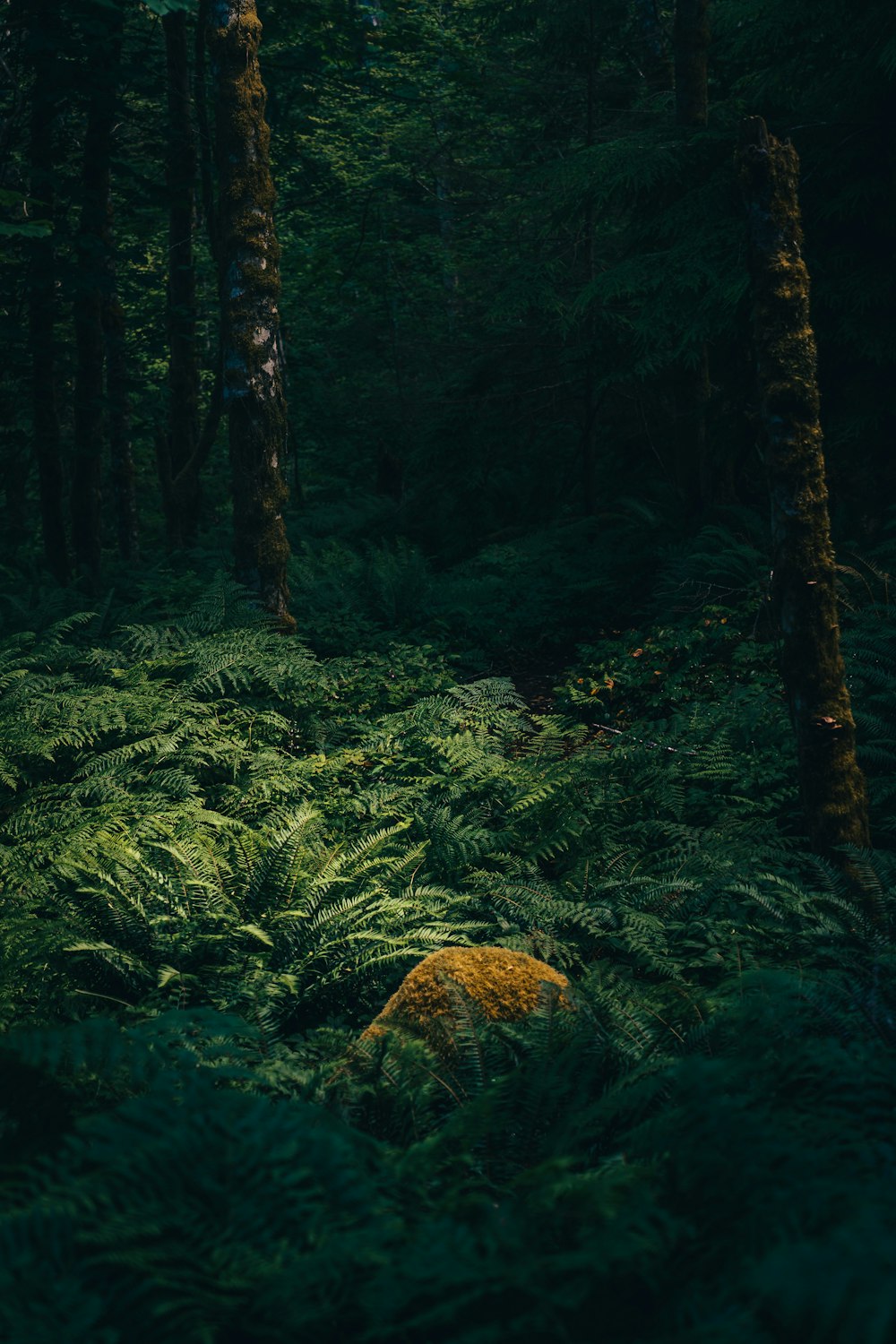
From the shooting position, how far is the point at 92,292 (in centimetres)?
979

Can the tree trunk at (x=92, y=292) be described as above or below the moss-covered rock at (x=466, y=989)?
above

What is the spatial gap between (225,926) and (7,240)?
915 cm

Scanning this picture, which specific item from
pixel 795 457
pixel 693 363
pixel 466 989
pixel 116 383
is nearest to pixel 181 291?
pixel 116 383

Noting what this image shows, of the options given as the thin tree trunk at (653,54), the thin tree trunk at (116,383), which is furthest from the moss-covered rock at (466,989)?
the thin tree trunk at (653,54)

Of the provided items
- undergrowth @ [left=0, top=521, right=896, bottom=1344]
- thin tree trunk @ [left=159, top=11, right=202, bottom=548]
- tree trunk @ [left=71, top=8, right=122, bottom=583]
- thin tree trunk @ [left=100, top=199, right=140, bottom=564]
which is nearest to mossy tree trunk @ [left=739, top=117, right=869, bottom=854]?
undergrowth @ [left=0, top=521, right=896, bottom=1344]

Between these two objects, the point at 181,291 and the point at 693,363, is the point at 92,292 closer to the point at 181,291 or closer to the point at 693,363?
the point at 181,291

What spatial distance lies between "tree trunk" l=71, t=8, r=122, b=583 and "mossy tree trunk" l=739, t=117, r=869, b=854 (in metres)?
6.98

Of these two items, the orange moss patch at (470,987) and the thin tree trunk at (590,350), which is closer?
the orange moss patch at (470,987)

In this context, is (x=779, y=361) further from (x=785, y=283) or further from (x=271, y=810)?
(x=271, y=810)

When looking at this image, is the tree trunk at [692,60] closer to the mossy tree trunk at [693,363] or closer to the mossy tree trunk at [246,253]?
the mossy tree trunk at [693,363]

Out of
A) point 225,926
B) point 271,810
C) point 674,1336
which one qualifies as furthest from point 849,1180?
point 271,810

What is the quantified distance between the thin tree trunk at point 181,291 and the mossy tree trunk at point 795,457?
27.4 ft

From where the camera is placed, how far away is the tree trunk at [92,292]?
354 inches

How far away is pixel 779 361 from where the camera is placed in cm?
415
